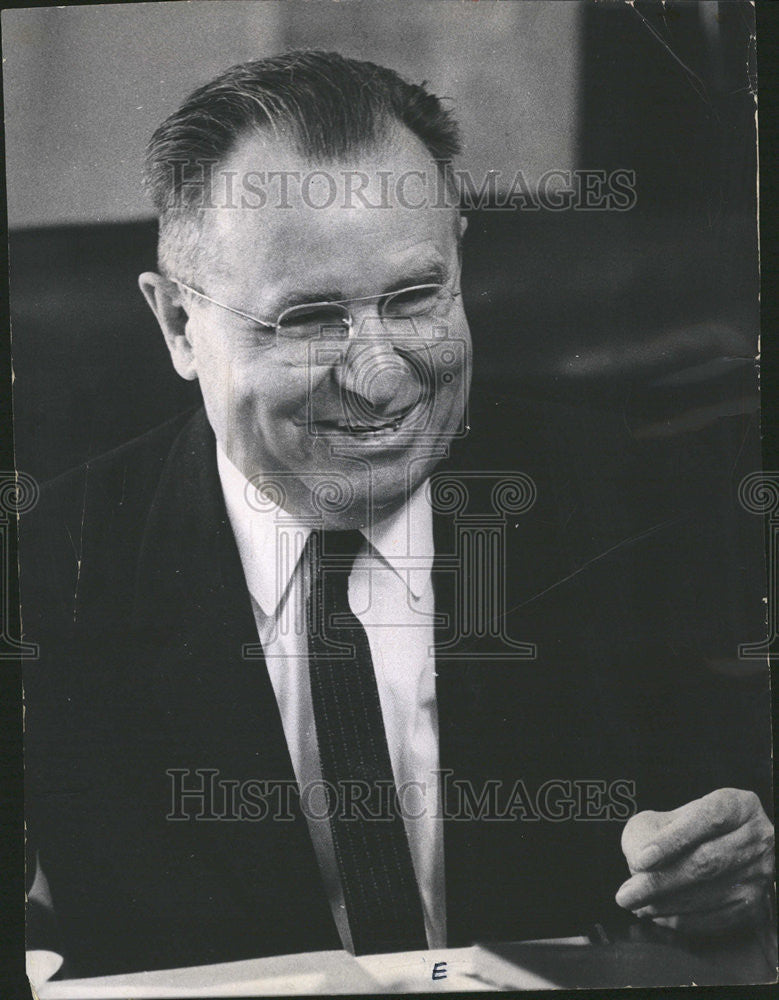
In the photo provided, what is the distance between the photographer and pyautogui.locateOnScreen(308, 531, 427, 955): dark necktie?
76.1 inches

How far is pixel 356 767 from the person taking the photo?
1.94 m

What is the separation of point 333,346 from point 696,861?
46.9 inches

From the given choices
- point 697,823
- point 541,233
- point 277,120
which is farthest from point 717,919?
point 277,120

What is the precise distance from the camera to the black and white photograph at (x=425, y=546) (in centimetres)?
192

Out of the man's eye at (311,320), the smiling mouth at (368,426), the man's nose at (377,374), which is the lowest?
the smiling mouth at (368,426)

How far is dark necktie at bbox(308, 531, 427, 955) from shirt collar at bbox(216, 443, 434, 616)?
47 millimetres

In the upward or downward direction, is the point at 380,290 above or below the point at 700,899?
above

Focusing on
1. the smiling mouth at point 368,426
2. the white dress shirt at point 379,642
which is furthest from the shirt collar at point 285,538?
the smiling mouth at point 368,426

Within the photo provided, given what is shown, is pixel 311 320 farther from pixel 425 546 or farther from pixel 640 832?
pixel 640 832

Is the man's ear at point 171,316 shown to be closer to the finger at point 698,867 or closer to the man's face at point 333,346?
the man's face at point 333,346

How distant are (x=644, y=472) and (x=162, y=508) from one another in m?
0.92

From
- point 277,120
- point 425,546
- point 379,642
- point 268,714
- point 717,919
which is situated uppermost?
point 277,120

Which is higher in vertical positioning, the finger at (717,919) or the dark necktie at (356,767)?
the dark necktie at (356,767)

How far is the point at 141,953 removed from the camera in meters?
1.96
